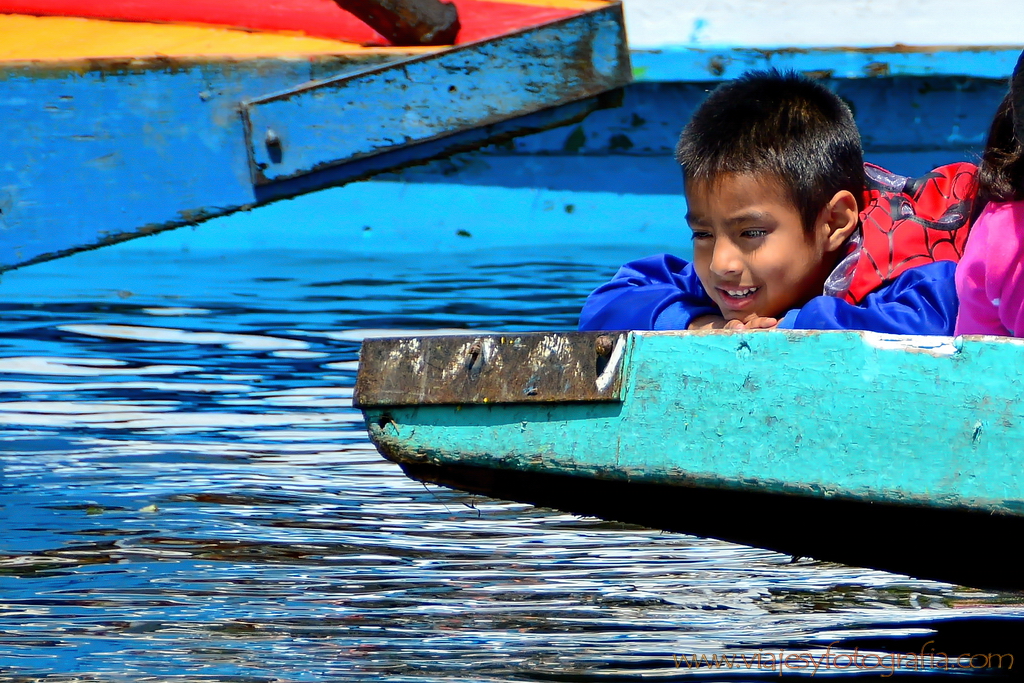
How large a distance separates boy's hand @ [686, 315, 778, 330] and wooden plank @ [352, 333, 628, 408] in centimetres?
43

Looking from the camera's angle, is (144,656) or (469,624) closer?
(144,656)

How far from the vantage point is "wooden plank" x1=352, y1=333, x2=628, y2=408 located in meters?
1.75

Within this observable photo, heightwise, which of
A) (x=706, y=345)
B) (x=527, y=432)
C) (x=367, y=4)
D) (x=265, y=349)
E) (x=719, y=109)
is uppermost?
(x=367, y=4)

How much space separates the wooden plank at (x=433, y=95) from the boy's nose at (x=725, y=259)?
1.07 meters

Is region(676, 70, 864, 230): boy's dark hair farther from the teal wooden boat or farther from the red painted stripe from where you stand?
the red painted stripe

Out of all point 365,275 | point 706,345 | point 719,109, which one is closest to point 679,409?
point 706,345

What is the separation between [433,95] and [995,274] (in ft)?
5.42

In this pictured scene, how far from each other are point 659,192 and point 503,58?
10.9 feet

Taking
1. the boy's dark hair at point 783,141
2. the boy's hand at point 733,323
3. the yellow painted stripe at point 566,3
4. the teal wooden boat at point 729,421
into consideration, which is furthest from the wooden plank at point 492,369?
the yellow painted stripe at point 566,3

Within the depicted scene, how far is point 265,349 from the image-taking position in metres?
5.37

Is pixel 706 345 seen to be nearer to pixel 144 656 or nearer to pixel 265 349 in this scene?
pixel 144 656

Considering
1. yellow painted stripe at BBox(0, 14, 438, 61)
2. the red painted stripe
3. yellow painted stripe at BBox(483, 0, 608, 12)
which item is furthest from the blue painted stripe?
yellow painted stripe at BBox(0, 14, 438, 61)

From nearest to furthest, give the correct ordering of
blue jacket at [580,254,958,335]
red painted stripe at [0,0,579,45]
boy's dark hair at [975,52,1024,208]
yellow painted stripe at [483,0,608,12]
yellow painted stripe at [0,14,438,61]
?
boy's dark hair at [975,52,1024,208], blue jacket at [580,254,958,335], yellow painted stripe at [483,0,608,12], yellow painted stripe at [0,14,438,61], red painted stripe at [0,0,579,45]

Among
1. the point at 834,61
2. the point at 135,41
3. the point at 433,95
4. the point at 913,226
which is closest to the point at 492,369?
the point at 913,226
